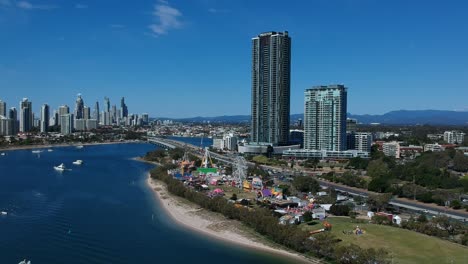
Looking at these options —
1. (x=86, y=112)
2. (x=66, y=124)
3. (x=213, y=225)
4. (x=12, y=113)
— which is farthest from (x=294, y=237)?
(x=86, y=112)

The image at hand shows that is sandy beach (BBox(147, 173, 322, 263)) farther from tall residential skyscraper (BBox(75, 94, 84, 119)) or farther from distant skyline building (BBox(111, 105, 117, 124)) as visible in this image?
distant skyline building (BBox(111, 105, 117, 124))

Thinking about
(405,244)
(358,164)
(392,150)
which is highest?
(392,150)

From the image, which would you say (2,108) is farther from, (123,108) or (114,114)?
(123,108)

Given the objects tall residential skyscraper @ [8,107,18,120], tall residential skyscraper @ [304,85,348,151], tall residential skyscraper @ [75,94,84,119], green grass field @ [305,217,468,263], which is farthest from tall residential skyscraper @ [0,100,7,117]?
green grass field @ [305,217,468,263]

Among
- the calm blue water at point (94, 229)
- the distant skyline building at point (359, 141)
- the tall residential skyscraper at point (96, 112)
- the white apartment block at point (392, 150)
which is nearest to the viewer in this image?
the calm blue water at point (94, 229)

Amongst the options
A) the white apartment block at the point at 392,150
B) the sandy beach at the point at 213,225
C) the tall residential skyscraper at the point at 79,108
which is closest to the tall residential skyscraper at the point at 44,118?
the tall residential skyscraper at the point at 79,108

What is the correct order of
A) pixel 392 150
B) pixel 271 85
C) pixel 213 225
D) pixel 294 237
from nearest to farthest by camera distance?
1. pixel 294 237
2. pixel 213 225
3. pixel 271 85
4. pixel 392 150

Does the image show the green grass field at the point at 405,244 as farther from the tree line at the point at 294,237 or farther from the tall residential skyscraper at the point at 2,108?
the tall residential skyscraper at the point at 2,108
